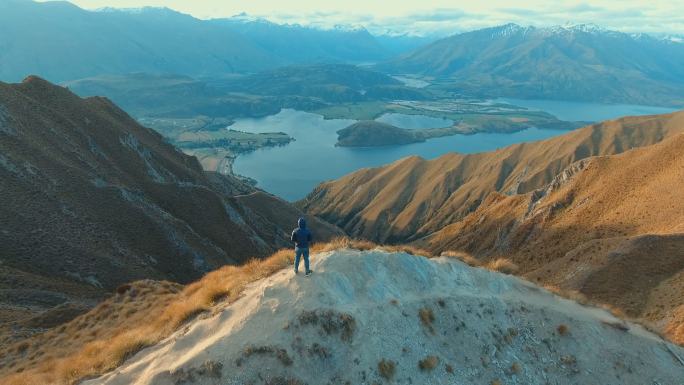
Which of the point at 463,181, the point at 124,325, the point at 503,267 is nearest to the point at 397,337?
the point at 503,267

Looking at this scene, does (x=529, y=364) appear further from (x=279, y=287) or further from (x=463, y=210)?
(x=463, y=210)

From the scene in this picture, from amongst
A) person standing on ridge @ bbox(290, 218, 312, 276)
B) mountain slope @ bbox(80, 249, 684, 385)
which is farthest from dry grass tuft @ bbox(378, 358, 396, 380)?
person standing on ridge @ bbox(290, 218, 312, 276)

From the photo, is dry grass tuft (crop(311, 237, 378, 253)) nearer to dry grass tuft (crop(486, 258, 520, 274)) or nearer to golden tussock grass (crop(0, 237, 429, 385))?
golden tussock grass (crop(0, 237, 429, 385))

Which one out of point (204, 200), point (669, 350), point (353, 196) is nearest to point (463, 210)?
point (353, 196)

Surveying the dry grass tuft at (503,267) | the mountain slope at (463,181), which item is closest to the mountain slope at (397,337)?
the dry grass tuft at (503,267)

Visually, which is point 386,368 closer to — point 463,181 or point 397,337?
point 397,337

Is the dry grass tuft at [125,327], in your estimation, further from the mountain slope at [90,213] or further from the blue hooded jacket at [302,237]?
the mountain slope at [90,213]
